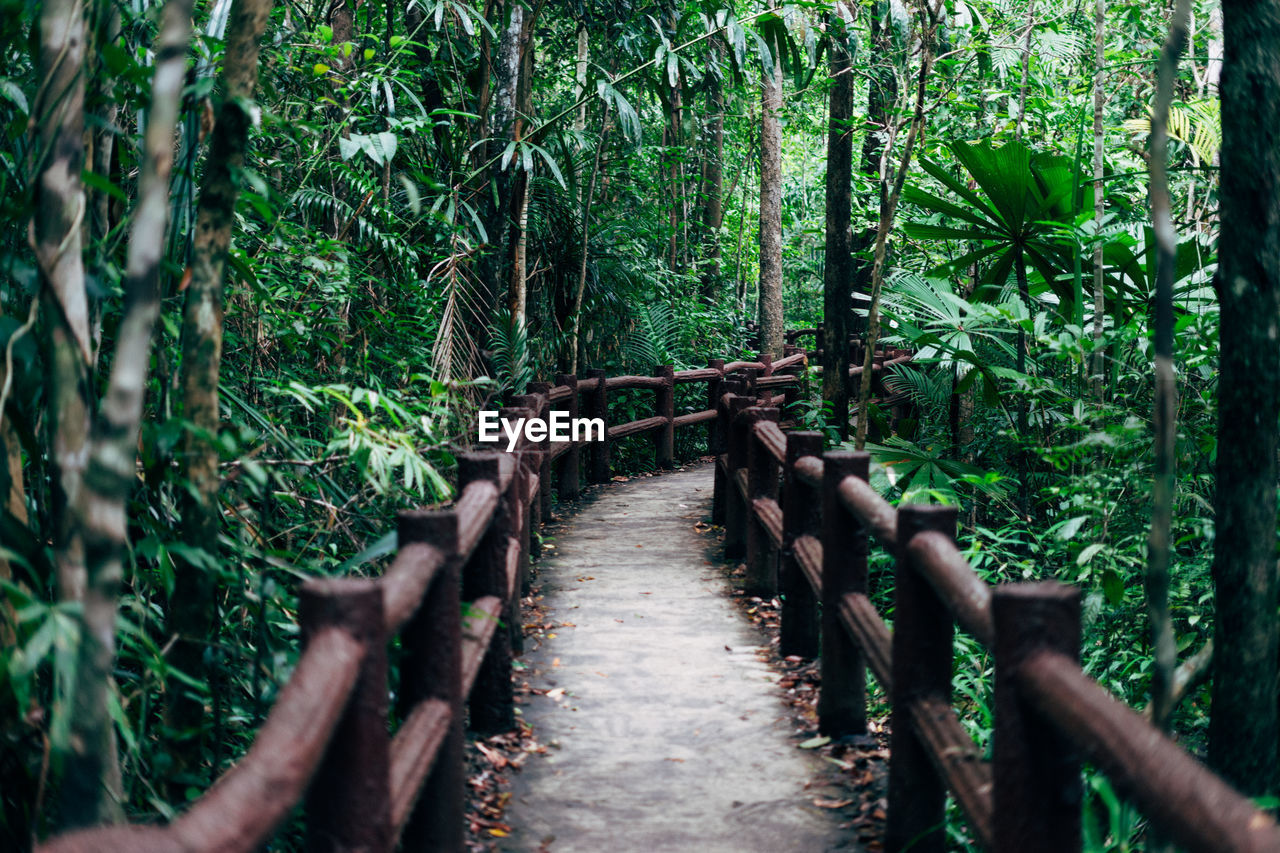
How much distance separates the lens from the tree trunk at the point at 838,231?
842cm

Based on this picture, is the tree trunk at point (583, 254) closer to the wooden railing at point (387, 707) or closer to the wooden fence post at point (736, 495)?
the wooden fence post at point (736, 495)

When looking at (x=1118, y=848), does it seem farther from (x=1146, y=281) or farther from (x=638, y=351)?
(x=638, y=351)

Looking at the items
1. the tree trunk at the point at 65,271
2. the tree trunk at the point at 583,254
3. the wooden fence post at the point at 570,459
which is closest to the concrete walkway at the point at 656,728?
the tree trunk at the point at 65,271

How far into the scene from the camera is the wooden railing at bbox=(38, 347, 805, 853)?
1.53m

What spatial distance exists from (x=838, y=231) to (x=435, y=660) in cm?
646

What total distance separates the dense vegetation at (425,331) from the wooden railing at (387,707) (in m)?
0.34

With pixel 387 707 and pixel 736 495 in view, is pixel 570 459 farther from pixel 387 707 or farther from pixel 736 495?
pixel 387 707

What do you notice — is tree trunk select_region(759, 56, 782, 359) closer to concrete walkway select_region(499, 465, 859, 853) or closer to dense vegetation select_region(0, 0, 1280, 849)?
dense vegetation select_region(0, 0, 1280, 849)

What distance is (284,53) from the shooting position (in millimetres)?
6164

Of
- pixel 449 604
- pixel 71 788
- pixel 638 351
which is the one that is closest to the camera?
pixel 71 788

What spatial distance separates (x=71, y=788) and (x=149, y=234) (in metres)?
0.92

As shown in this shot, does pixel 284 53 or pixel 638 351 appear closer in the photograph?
pixel 284 53

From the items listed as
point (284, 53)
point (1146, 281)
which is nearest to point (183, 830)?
point (284, 53)

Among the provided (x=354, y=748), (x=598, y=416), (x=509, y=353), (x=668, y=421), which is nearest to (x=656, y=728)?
(x=354, y=748)
